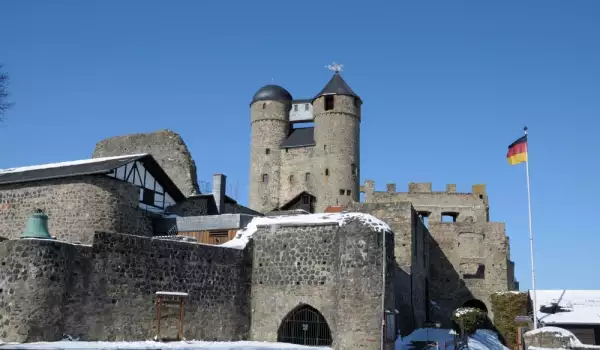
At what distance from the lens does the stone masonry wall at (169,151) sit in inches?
1445

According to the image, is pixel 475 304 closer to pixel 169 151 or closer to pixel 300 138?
pixel 169 151

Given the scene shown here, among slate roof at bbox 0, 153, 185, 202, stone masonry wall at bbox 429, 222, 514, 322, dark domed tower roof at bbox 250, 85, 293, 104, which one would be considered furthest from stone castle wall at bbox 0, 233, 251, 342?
dark domed tower roof at bbox 250, 85, 293, 104

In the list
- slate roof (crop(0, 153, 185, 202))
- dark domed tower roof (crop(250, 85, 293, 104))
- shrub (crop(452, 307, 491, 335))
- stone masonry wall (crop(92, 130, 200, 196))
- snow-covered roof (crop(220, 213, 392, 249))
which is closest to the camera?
snow-covered roof (crop(220, 213, 392, 249))

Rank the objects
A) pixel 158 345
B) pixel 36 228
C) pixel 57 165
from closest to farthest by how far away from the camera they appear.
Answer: pixel 36 228, pixel 158 345, pixel 57 165

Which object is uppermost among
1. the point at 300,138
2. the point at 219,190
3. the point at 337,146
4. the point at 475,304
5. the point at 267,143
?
the point at 300,138

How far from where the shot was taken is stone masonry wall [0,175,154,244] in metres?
25.4

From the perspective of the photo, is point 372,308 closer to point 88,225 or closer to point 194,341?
point 194,341

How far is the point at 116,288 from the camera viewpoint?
17.8 meters

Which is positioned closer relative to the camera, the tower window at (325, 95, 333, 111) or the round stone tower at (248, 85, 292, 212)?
the tower window at (325, 95, 333, 111)

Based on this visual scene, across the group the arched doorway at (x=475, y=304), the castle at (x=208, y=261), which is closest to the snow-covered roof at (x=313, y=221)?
the castle at (x=208, y=261)

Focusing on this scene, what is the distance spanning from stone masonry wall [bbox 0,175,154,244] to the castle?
47mm

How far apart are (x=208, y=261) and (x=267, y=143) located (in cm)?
3630

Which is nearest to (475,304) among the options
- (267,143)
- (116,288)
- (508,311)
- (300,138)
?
(508,311)

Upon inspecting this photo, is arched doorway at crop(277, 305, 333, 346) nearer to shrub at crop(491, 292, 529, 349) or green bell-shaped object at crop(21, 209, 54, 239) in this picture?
green bell-shaped object at crop(21, 209, 54, 239)
